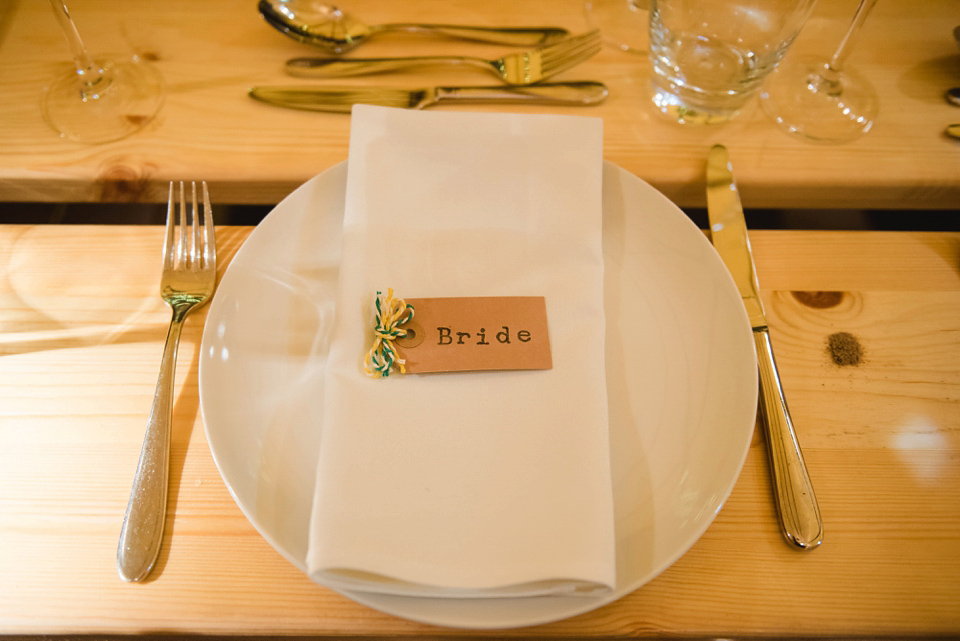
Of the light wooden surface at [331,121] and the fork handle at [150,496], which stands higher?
the light wooden surface at [331,121]

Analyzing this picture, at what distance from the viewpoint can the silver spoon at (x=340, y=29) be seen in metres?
0.63

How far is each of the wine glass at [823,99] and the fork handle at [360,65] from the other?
316 millimetres

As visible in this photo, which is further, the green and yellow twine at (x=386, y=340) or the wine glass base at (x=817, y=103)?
the wine glass base at (x=817, y=103)

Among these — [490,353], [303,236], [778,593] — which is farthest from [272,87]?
[778,593]

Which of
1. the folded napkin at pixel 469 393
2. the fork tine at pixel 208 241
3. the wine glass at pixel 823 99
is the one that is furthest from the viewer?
the wine glass at pixel 823 99

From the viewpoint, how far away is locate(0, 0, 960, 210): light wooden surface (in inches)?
22.5

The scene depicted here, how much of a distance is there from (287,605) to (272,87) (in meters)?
0.50

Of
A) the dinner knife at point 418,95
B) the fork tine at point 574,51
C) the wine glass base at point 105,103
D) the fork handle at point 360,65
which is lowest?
the wine glass base at point 105,103

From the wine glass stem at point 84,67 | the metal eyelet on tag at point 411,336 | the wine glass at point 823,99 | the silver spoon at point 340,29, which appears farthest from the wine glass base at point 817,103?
the wine glass stem at point 84,67

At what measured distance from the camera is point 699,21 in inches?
24.2

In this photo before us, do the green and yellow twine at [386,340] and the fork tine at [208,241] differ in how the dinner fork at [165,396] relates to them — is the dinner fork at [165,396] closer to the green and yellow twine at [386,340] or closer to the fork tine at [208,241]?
the fork tine at [208,241]

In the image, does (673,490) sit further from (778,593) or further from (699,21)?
(699,21)

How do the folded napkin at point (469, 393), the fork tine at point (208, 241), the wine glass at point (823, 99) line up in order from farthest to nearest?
the wine glass at point (823, 99), the fork tine at point (208, 241), the folded napkin at point (469, 393)

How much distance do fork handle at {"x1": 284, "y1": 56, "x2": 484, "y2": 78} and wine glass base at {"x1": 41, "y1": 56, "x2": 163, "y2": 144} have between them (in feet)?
0.50
